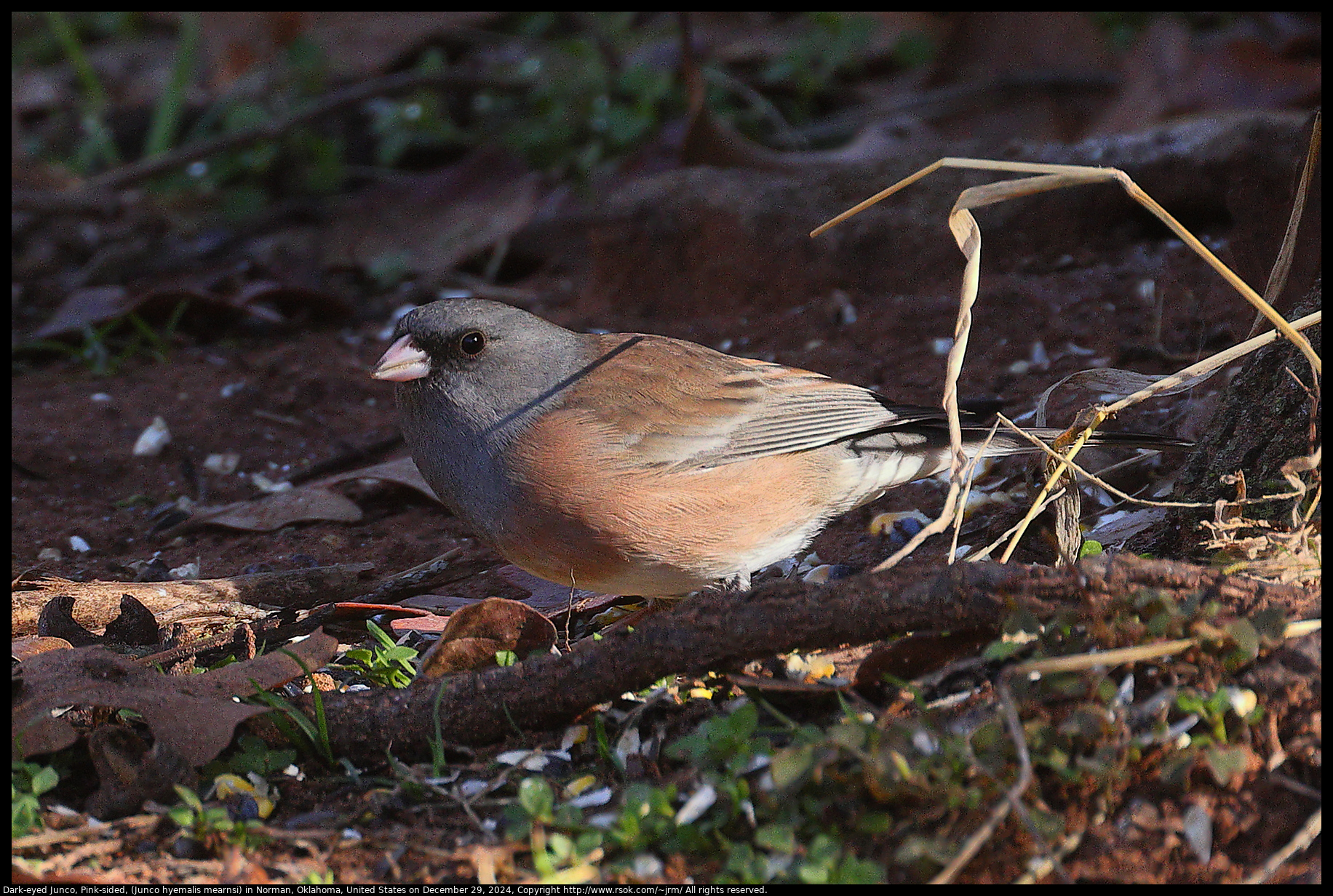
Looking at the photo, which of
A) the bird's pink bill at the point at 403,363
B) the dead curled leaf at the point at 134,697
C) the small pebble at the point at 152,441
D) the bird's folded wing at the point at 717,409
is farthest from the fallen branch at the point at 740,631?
the small pebble at the point at 152,441

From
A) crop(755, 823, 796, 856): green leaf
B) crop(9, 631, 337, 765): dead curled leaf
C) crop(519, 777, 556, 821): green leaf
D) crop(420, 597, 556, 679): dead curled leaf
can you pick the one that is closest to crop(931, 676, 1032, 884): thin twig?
crop(755, 823, 796, 856): green leaf

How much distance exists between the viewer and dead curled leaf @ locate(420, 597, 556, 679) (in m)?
2.41

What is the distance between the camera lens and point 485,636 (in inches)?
97.0

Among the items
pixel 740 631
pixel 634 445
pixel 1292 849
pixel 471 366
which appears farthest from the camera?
pixel 471 366

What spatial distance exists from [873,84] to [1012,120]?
3.46ft

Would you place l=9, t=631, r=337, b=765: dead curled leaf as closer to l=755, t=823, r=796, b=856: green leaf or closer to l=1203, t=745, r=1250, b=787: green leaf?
l=755, t=823, r=796, b=856: green leaf

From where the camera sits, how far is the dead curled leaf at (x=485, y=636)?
94.9 inches

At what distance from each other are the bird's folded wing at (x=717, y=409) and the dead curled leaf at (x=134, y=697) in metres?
1.05

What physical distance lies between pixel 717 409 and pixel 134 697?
157cm

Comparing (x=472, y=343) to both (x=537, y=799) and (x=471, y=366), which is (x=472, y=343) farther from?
(x=537, y=799)

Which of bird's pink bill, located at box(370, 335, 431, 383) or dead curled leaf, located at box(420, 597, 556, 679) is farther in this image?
bird's pink bill, located at box(370, 335, 431, 383)

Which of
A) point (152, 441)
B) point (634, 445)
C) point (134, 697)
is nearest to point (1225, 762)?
point (634, 445)

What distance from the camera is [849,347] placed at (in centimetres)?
443
